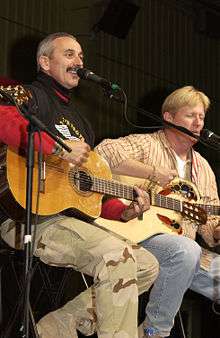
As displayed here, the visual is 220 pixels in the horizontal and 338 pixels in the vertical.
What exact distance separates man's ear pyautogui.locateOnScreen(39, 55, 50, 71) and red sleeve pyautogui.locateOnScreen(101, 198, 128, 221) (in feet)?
2.77

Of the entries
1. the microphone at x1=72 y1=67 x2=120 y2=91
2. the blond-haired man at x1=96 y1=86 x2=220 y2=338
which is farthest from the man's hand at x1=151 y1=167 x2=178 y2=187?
the microphone at x1=72 y1=67 x2=120 y2=91

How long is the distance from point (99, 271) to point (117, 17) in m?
3.78

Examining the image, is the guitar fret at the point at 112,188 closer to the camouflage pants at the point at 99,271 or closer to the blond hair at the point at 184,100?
the camouflage pants at the point at 99,271

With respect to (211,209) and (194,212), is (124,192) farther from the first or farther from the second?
(211,209)

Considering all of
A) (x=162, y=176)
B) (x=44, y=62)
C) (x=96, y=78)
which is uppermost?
(x=96, y=78)

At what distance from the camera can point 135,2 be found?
6.91 meters

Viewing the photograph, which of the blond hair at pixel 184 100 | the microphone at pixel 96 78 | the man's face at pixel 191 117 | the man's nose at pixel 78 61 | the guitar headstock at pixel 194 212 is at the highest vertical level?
the microphone at pixel 96 78

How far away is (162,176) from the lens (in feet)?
13.4

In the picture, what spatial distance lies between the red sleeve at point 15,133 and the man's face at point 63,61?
0.50 meters

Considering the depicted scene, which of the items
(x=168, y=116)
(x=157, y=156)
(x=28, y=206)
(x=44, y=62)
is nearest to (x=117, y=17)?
(x=168, y=116)

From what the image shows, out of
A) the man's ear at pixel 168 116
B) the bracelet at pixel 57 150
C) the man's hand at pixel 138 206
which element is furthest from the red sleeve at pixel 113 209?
the man's ear at pixel 168 116

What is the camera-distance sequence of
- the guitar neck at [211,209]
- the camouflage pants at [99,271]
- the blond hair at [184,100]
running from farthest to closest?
1. the blond hair at [184,100]
2. the guitar neck at [211,209]
3. the camouflage pants at [99,271]

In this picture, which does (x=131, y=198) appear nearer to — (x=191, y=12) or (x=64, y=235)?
(x=64, y=235)

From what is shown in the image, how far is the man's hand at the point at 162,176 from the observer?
13.4ft
